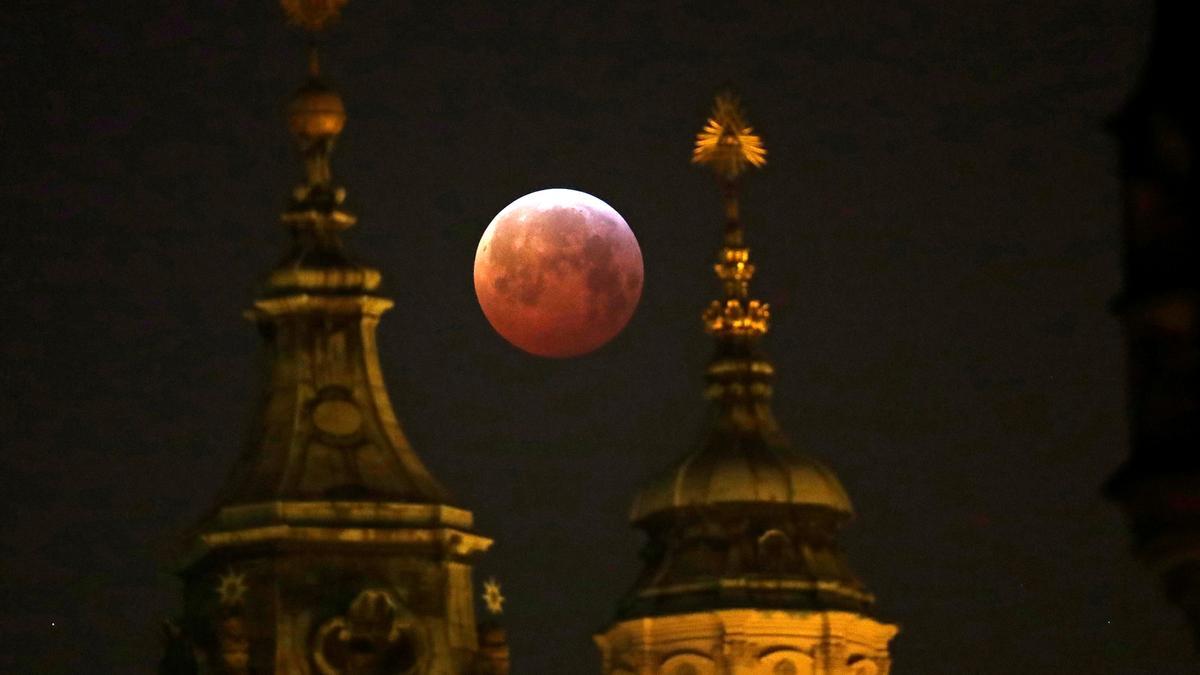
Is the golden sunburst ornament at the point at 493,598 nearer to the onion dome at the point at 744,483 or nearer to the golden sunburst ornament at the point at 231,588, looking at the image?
the golden sunburst ornament at the point at 231,588

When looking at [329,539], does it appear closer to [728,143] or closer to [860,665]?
[860,665]

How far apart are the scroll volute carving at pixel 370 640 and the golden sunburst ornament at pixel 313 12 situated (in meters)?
10.6

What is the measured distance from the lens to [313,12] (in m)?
51.4

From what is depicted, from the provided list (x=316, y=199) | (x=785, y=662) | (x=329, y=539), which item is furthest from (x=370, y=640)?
(x=785, y=662)

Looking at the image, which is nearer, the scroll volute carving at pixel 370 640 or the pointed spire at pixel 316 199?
the scroll volute carving at pixel 370 640

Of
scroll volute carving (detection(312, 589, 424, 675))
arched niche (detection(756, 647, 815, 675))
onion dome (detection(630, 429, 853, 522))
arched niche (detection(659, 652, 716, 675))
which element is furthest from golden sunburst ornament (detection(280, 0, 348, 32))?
onion dome (detection(630, 429, 853, 522))

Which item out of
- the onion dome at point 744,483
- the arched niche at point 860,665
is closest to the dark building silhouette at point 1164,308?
the arched niche at point 860,665

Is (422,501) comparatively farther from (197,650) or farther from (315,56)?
(315,56)

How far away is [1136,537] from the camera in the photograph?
7.86 meters

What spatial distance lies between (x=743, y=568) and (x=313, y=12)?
31.5 m

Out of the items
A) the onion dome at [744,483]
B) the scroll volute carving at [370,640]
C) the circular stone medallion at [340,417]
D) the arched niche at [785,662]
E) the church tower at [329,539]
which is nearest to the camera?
the scroll volute carving at [370,640]

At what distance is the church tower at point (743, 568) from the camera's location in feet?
259

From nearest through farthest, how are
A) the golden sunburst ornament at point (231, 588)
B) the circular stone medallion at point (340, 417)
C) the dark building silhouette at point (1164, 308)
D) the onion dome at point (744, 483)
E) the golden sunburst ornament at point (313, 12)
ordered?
1. the dark building silhouette at point (1164, 308)
2. the golden sunburst ornament at point (231, 588)
3. the circular stone medallion at point (340, 417)
4. the golden sunburst ornament at point (313, 12)
5. the onion dome at point (744, 483)

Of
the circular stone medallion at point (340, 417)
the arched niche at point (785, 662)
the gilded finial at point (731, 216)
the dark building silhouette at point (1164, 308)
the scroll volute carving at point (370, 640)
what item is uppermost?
the gilded finial at point (731, 216)
